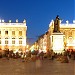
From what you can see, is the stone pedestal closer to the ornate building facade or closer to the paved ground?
the paved ground

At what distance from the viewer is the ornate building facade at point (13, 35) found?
127012 millimetres

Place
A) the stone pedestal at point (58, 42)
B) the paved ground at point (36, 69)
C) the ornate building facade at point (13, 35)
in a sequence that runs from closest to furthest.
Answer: the paved ground at point (36, 69)
the stone pedestal at point (58, 42)
the ornate building facade at point (13, 35)

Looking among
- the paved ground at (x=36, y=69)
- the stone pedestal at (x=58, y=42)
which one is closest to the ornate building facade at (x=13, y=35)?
the stone pedestal at (x=58, y=42)

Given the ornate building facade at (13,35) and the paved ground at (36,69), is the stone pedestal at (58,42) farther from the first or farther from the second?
the ornate building facade at (13,35)

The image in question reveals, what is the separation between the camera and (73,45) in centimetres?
13088

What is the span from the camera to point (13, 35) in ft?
426

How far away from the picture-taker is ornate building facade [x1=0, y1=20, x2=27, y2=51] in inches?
5000

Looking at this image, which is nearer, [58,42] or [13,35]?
[58,42]

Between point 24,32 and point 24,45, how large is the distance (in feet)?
17.0

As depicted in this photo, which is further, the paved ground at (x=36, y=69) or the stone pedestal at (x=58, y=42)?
the stone pedestal at (x=58, y=42)

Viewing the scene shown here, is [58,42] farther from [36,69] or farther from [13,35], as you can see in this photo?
[13,35]

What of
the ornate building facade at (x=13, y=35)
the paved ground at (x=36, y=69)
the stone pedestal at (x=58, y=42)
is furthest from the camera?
the ornate building facade at (x=13, y=35)

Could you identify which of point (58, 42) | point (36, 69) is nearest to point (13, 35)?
point (58, 42)

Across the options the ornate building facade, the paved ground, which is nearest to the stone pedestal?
the paved ground
